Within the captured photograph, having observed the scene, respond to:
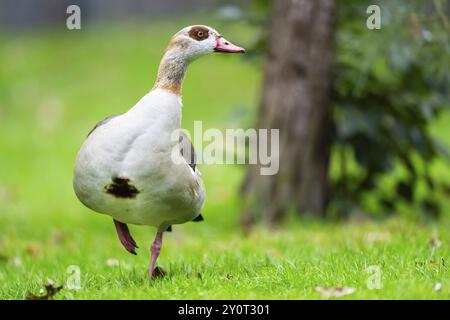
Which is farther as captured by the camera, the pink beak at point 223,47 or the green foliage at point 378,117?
the green foliage at point 378,117

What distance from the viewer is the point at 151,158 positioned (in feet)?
13.7

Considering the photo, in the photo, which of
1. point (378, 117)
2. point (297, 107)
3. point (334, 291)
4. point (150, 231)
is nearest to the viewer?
point (334, 291)

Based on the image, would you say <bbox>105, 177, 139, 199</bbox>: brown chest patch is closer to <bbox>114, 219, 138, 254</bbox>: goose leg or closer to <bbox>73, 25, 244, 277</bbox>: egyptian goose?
<bbox>73, 25, 244, 277</bbox>: egyptian goose

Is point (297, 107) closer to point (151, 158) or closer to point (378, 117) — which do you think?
point (378, 117)

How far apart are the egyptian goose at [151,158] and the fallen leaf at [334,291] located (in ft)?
2.88

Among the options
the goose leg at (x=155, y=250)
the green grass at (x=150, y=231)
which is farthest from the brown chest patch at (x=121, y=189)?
the goose leg at (x=155, y=250)

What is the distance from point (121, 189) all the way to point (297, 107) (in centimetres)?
386

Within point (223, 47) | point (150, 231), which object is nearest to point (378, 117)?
point (150, 231)

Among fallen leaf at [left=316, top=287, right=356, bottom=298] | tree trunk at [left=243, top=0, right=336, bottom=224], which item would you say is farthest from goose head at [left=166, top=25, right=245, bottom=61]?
tree trunk at [left=243, top=0, right=336, bottom=224]

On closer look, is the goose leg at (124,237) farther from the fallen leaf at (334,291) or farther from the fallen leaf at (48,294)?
the fallen leaf at (334,291)

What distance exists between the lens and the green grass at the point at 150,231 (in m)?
4.44

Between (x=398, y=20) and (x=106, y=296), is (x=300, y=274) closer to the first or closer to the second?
(x=106, y=296)

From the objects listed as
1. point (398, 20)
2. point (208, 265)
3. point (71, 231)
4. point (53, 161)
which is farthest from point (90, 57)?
point (208, 265)
